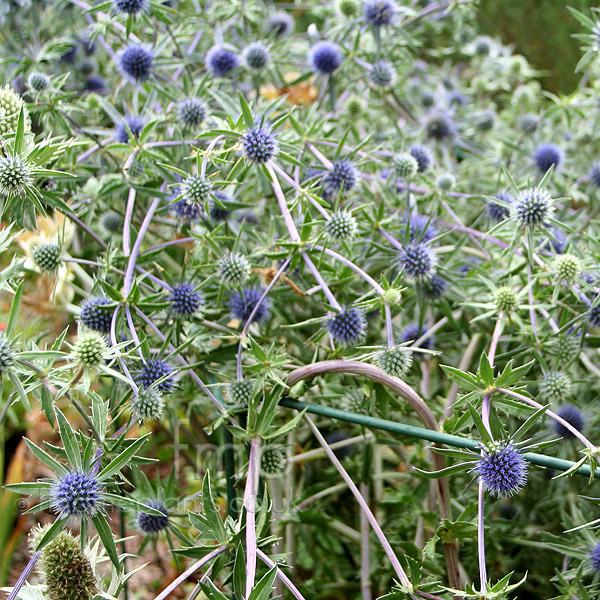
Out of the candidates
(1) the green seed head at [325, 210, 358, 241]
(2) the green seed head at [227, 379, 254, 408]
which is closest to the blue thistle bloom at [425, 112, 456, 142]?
(1) the green seed head at [325, 210, 358, 241]

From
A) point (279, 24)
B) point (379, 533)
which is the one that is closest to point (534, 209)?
point (379, 533)

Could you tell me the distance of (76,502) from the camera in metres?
1.15

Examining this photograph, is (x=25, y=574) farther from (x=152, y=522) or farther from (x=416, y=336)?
(x=416, y=336)

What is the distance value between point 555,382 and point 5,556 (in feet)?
7.35

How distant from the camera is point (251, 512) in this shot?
1.22 meters

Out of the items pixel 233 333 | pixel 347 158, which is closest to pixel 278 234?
pixel 347 158

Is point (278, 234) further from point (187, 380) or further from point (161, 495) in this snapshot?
point (161, 495)

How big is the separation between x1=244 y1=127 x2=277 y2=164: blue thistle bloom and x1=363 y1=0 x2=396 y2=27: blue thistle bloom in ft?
3.22

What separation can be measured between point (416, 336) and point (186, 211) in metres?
0.73

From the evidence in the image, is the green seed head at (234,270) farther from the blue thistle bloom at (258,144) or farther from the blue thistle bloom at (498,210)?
the blue thistle bloom at (498,210)

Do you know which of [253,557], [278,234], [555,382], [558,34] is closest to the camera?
[253,557]

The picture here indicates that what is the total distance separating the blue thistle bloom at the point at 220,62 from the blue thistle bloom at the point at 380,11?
512 millimetres

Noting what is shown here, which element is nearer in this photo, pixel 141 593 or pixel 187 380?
pixel 187 380

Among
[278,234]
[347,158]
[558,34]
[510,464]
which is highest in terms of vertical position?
[558,34]
